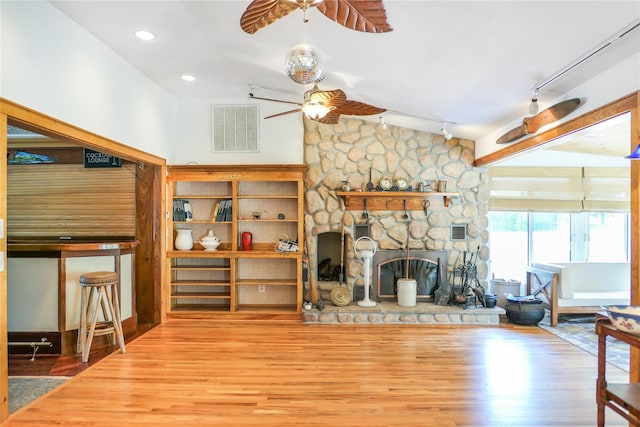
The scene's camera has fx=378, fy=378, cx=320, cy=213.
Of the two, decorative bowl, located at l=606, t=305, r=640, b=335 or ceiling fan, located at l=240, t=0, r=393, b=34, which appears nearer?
ceiling fan, located at l=240, t=0, r=393, b=34

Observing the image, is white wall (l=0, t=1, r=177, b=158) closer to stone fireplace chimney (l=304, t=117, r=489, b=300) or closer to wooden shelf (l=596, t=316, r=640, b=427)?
stone fireplace chimney (l=304, t=117, r=489, b=300)

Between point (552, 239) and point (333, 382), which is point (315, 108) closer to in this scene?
point (333, 382)

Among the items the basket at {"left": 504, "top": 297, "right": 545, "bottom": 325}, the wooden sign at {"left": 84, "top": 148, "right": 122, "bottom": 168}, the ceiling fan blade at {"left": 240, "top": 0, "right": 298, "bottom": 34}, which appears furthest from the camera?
the wooden sign at {"left": 84, "top": 148, "right": 122, "bottom": 168}

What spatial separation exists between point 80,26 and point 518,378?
4.93 m

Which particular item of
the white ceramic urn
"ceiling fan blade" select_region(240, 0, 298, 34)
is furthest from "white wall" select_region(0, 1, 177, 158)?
"ceiling fan blade" select_region(240, 0, 298, 34)

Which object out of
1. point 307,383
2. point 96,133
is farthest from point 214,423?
point 96,133

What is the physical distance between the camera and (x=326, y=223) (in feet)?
18.1

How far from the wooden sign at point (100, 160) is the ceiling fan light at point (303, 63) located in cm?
366

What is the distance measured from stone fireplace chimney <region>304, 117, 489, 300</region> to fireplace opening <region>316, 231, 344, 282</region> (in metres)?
0.10

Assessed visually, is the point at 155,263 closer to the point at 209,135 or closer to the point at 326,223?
the point at 209,135

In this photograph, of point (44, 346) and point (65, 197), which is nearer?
point (44, 346)

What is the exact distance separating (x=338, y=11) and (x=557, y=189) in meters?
5.78

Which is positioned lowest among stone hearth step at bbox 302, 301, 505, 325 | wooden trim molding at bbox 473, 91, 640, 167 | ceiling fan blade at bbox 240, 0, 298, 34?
stone hearth step at bbox 302, 301, 505, 325

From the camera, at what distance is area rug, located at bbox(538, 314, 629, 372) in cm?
385
